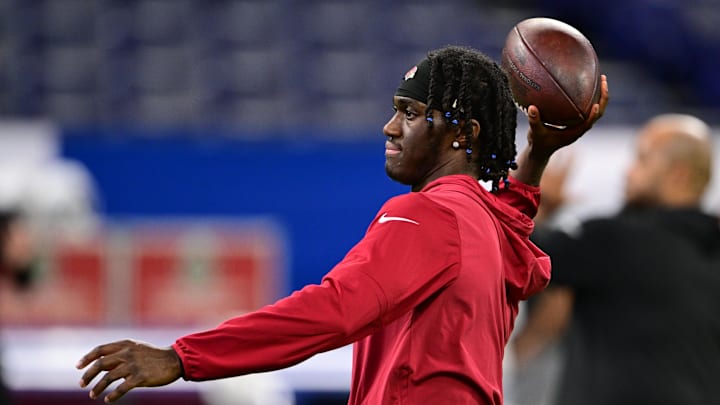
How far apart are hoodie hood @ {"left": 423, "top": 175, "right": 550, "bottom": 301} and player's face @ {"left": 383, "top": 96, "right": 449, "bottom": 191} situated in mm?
63

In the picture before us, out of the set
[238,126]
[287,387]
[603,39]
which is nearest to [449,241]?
[287,387]

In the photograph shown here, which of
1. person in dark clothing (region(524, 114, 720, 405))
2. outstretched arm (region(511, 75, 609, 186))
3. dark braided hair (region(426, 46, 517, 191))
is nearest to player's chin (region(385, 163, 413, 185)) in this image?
dark braided hair (region(426, 46, 517, 191))

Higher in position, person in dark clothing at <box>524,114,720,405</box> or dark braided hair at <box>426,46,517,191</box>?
dark braided hair at <box>426,46,517,191</box>

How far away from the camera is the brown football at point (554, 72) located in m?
2.84

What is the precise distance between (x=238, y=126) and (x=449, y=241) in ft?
22.3

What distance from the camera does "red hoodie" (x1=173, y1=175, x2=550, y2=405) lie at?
2.27m

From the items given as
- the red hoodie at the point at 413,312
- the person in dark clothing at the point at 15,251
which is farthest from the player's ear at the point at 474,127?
the person in dark clothing at the point at 15,251

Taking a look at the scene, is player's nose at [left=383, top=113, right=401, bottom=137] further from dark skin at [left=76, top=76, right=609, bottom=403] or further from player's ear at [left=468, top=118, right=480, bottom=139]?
player's ear at [left=468, top=118, right=480, bottom=139]

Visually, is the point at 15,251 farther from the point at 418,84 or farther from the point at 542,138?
the point at 418,84

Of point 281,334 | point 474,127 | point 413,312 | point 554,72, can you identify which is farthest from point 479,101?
point 281,334

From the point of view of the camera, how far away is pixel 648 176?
468cm

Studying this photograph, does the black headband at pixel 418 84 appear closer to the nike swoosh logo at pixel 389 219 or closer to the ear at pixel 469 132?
the ear at pixel 469 132

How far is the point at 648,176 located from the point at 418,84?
7.49 feet

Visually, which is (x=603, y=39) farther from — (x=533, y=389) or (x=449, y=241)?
(x=449, y=241)
